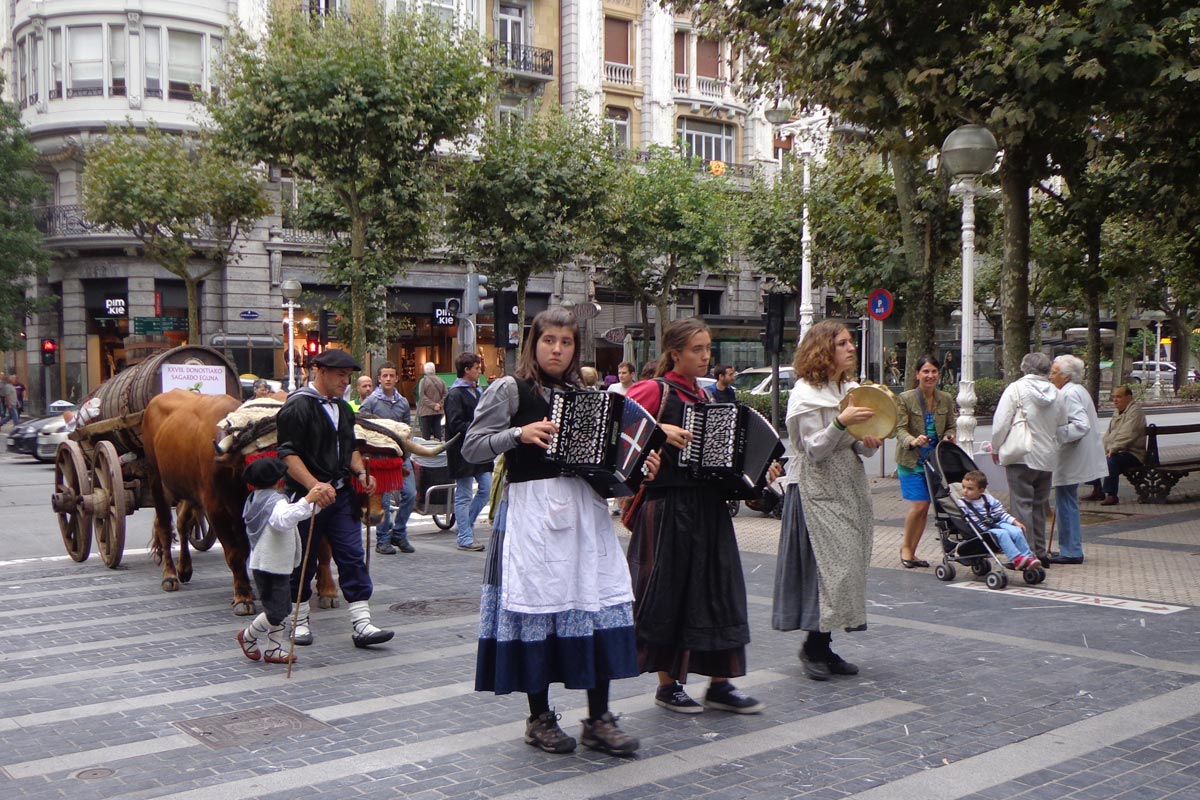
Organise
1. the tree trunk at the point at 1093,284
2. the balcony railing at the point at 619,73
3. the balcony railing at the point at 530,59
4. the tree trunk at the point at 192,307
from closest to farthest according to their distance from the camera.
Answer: the tree trunk at the point at 1093,284, the tree trunk at the point at 192,307, the balcony railing at the point at 530,59, the balcony railing at the point at 619,73

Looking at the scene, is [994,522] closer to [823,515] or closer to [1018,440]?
[1018,440]

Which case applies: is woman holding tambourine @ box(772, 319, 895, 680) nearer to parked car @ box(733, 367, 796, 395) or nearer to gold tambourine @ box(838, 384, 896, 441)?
gold tambourine @ box(838, 384, 896, 441)

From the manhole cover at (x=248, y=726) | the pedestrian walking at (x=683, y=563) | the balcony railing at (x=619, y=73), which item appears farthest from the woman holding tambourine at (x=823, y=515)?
the balcony railing at (x=619, y=73)

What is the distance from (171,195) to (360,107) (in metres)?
9.78

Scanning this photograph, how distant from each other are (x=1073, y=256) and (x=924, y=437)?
→ 9672 millimetres

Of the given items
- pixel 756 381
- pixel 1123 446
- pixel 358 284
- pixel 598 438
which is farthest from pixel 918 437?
pixel 756 381

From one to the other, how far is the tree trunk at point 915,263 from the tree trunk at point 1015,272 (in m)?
2.51

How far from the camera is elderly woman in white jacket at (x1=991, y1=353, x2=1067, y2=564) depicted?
976 cm

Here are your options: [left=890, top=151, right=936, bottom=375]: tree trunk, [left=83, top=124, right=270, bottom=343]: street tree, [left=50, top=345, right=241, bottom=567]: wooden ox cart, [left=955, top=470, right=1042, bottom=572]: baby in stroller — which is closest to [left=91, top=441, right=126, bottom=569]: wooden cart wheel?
[left=50, top=345, right=241, bottom=567]: wooden ox cart

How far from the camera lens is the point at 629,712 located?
5.78 meters

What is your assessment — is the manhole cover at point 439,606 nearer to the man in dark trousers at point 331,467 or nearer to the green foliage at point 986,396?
the man in dark trousers at point 331,467

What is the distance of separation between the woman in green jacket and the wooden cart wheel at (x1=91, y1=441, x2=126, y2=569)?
6.56 metres

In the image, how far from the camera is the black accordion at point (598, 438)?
16.0 ft

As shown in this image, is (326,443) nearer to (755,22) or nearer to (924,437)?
(924,437)
